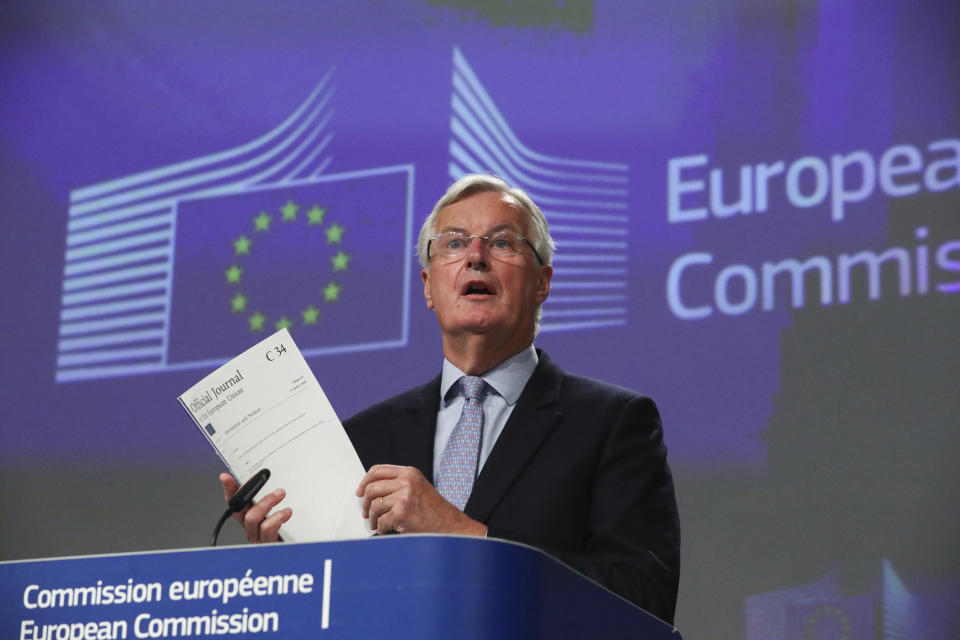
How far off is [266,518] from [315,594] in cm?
67

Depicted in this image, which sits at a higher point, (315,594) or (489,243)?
(489,243)

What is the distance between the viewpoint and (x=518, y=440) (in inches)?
102

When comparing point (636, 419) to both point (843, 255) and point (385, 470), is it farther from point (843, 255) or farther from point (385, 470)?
point (843, 255)

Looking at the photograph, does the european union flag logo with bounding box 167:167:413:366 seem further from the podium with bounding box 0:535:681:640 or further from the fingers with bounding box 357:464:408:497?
the podium with bounding box 0:535:681:640

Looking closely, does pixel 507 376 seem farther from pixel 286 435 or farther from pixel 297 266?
pixel 297 266

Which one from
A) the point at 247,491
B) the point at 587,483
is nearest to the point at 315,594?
the point at 247,491

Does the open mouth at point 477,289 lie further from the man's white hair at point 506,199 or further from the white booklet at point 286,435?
the white booklet at point 286,435

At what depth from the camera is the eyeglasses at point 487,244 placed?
9.23 feet

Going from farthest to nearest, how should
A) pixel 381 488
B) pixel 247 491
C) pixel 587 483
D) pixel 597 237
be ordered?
pixel 597 237 → pixel 587 483 → pixel 247 491 → pixel 381 488

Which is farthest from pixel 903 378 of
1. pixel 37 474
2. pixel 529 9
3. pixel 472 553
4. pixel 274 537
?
pixel 37 474

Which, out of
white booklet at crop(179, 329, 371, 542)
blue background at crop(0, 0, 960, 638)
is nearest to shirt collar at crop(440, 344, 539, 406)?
white booklet at crop(179, 329, 371, 542)

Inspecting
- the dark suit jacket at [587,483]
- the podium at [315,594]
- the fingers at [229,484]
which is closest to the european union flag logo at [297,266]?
the dark suit jacket at [587,483]

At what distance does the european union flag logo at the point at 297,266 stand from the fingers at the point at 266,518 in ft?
7.08

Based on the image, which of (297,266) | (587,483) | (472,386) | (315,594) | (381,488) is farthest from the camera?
(297,266)
